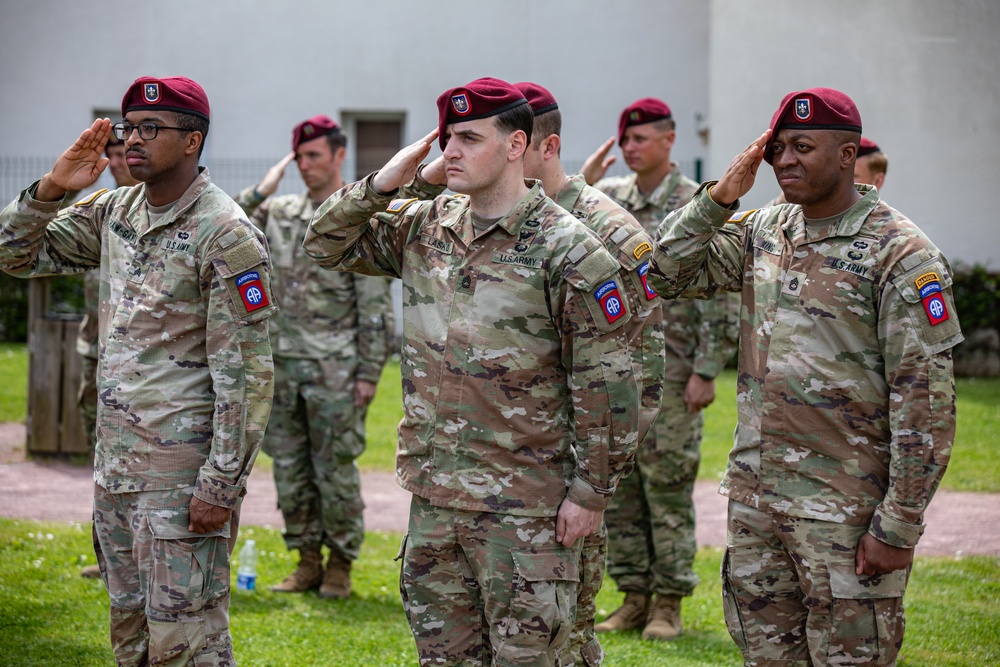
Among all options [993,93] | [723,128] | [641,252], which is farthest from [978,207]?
[641,252]

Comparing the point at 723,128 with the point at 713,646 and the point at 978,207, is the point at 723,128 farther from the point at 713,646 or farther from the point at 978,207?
the point at 713,646

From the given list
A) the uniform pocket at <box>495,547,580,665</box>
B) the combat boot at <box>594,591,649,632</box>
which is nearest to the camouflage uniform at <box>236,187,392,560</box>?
the combat boot at <box>594,591,649,632</box>

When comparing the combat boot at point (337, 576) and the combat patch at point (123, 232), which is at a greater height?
the combat patch at point (123, 232)

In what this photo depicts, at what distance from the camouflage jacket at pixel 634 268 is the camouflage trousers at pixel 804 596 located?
2.64 feet

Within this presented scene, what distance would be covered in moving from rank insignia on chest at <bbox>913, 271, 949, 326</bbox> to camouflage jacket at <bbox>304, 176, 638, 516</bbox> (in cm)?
100

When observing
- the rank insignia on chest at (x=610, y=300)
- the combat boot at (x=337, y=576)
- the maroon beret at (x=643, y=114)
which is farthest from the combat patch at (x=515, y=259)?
the combat boot at (x=337, y=576)

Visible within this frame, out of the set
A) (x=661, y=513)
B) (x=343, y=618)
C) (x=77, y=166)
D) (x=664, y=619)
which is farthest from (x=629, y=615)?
(x=77, y=166)

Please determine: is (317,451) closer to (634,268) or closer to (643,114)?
(643,114)

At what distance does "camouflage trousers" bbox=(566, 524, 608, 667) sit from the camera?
433cm

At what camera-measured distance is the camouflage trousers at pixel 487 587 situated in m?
3.78

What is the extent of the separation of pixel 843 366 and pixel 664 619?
2.78 meters

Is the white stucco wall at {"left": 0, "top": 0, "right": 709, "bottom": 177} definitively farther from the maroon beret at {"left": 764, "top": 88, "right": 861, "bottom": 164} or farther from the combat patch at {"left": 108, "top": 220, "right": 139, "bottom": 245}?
the maroon beret at {"left": 764, "top": 88, "right": 861, "bottom": 164}

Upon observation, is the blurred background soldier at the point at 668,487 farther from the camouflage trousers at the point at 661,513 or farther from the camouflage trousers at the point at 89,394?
the camouflage trousers at the point at 89,394

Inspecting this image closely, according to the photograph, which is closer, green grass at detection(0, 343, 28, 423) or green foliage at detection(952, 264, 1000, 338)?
green grass at detection(0, 343, 28, 423)
